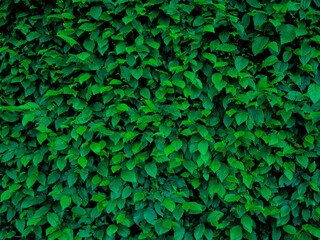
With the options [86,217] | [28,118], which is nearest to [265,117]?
[86,217]

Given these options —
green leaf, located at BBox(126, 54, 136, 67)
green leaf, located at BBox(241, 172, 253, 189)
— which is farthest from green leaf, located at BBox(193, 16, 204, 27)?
green leaf, located at BBox(241, 172, 253, 189)

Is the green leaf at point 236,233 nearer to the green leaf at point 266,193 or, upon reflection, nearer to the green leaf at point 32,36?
the green leaf at point 266,193

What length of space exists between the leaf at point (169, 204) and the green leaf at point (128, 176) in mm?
297

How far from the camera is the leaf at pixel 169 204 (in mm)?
2121

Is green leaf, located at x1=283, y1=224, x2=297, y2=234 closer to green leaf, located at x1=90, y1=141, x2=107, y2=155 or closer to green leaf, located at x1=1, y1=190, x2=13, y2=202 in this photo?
green leaf, located at x1=90, y1=141, x2=107, y2=155

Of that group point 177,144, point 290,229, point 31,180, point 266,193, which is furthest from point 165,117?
point 290,229

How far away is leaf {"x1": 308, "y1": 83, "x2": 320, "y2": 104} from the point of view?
6.86 feet

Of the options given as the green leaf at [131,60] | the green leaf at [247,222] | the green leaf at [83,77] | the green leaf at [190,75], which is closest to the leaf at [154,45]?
the green leaf at [131,60]

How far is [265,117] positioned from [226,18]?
0.84 metres

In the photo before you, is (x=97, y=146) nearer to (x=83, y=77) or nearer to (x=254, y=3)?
(x=83, y=77)

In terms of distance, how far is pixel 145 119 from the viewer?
2.10 metres

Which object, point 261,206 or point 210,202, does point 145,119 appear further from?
point 261,206

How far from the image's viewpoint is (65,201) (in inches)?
87.0

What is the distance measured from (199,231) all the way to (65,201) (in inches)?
44.1
